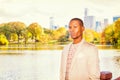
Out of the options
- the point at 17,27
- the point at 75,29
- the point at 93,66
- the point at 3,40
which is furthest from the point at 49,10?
the point at 93,66

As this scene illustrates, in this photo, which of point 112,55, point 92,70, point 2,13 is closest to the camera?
point 92,70

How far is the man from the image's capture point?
4.60 ft

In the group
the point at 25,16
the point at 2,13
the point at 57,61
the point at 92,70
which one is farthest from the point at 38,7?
the point at 92,70

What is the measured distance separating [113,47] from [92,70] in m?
2.43

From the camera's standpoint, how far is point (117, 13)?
368cm

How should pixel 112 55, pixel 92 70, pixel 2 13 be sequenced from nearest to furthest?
pixel 92 70
pixel 2 13
pixel 112 55

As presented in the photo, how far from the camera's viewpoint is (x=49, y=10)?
358cm

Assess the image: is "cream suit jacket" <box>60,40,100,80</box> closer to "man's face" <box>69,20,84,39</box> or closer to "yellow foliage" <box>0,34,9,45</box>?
"man's face" <box>69,20,84,39</box>

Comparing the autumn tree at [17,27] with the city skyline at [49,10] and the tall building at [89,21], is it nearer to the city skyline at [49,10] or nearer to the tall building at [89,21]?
the city skyline at [49,10]

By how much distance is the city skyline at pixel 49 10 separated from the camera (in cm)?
353

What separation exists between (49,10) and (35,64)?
690mm

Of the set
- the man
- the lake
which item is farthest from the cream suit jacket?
the lake

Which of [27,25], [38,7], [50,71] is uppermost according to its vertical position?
[38,7]

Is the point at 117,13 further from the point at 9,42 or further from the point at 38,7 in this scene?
the point at 9,42
